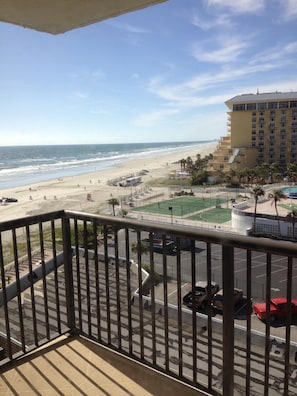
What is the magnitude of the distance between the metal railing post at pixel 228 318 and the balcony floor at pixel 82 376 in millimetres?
315

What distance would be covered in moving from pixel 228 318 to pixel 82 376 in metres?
1.10

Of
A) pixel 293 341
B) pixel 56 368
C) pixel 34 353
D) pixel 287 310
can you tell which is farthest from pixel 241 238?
pixel 293 341

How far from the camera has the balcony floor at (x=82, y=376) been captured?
2115 mm

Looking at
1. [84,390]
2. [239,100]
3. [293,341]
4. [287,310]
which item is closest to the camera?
[287,310]

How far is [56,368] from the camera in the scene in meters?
2.34

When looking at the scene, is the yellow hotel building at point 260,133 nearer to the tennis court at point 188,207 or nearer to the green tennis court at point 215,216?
the tennis court at point 188,207

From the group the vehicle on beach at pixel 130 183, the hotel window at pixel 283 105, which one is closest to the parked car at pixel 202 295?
the vehicle on beach at pixel 130 183

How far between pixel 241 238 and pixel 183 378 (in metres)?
1.08

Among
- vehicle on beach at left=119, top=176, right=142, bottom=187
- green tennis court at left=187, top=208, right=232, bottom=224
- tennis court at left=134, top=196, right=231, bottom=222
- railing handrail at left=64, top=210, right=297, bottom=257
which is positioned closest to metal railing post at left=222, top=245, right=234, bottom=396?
railing handrail at left=64, top=210, right=297, bottom=257

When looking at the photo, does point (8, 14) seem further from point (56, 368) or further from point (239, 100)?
point (239, 100)

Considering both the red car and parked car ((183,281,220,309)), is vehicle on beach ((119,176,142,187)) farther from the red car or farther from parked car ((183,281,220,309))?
the red car

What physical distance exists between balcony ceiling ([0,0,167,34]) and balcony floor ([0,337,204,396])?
219cm

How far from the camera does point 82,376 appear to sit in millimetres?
2252

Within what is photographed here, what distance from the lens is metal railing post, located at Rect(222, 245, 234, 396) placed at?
1.77m
